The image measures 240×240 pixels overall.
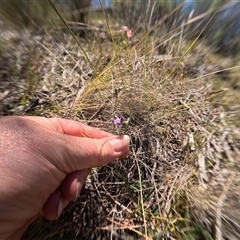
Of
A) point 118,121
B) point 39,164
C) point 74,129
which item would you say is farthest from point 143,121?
point 39,164

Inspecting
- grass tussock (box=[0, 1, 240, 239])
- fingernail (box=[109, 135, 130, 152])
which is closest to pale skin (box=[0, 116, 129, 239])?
fingernail (box=[109, 135, 130, 152])

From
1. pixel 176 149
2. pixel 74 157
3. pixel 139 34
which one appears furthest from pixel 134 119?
pixel 139 34

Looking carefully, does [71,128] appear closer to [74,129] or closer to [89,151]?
[74,129]

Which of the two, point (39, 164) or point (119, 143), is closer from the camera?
point (39, 164)

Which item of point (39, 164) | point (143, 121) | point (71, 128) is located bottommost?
point (39, 164)

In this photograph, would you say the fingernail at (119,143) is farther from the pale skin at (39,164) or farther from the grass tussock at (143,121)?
the grass tussock at (143,121)

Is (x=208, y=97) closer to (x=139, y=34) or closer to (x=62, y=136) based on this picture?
(x=139, y=34)

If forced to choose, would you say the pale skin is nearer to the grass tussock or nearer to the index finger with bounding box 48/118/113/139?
the index finger with bounding box 48/118/113/139
